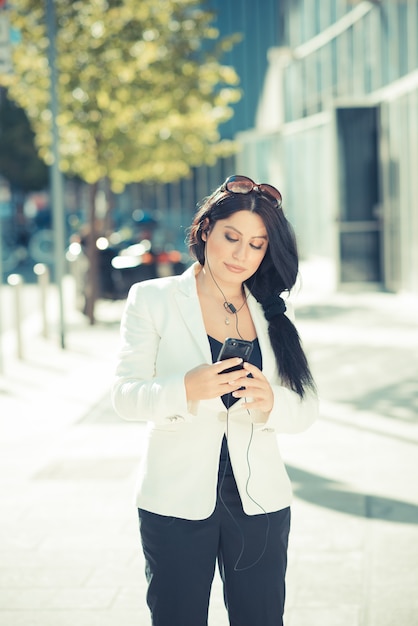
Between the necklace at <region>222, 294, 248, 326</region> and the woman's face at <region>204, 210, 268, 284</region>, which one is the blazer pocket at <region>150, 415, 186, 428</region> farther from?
the woman's face at <region>204, 210, 268, 284</region>

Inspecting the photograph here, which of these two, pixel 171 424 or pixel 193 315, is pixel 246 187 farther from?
pixel 171 424

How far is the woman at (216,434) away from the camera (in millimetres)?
3115

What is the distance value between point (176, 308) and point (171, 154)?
17.4 meters

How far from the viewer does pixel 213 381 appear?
9.67 ft

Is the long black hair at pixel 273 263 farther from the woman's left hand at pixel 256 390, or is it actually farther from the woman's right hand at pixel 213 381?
the woman's right hand at pixel 213 381

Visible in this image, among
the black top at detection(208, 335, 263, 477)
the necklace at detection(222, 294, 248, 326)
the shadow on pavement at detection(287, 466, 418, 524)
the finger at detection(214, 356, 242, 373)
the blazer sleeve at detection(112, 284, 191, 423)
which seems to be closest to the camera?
the finger at detection(214, 356, 242, 373)

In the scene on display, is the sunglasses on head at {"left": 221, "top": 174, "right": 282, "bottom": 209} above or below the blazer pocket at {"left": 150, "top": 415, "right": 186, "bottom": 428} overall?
above

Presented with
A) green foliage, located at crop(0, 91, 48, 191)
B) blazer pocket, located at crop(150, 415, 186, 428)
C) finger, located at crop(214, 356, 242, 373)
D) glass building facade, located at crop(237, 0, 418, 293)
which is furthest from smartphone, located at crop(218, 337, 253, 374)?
green foliage, located at crop(0, 91, 48, 191)

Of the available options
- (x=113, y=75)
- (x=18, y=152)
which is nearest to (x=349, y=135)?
(x=113, y=75)

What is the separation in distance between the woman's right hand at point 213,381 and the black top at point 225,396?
0.16 m

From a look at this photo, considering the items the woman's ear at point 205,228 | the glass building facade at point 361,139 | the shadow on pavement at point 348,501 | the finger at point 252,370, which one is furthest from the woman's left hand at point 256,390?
the glass building facade at point 361,139

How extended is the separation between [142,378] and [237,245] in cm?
47

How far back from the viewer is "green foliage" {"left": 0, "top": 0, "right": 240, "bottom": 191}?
1573 centimetres

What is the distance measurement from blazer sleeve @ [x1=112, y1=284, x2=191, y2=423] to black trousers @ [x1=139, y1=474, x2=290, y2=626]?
299mm
